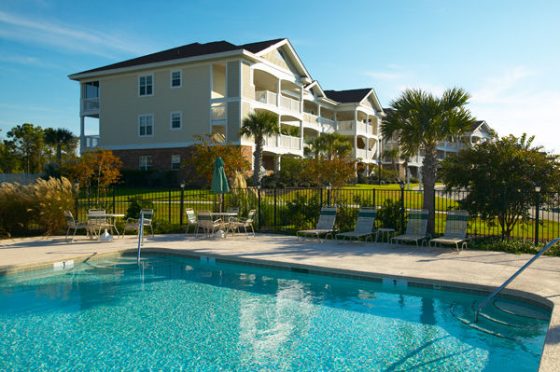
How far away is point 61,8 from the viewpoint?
48.1 feet

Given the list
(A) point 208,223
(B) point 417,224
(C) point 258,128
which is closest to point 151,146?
(C) point 258,128

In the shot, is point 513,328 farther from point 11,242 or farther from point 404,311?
point 11,242

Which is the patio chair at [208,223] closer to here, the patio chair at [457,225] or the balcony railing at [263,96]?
the patio chair at [457,225]

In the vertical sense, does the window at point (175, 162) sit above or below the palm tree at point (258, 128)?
below

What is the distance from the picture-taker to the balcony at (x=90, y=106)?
38844 millimetres

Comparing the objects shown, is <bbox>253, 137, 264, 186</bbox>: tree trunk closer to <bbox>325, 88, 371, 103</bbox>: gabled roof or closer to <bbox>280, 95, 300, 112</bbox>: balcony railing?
<bbox>280, 95, 300, 112</bbox>: balcony railing

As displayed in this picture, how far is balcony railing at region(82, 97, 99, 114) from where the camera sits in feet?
128

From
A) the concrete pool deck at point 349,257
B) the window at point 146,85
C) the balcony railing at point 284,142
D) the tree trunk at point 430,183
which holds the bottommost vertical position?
the concrete pool deck at point 349,257

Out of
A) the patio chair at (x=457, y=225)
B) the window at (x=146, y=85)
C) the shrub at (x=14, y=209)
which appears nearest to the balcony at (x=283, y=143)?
the window at (x=146, y=85)

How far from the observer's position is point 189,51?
3509 centimetres

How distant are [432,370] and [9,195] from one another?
1455 centimetres

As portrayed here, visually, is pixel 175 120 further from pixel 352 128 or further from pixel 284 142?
pixel 352 128

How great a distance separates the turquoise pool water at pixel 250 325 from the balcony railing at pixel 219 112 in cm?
2322

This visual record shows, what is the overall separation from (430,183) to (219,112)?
21.3 m
